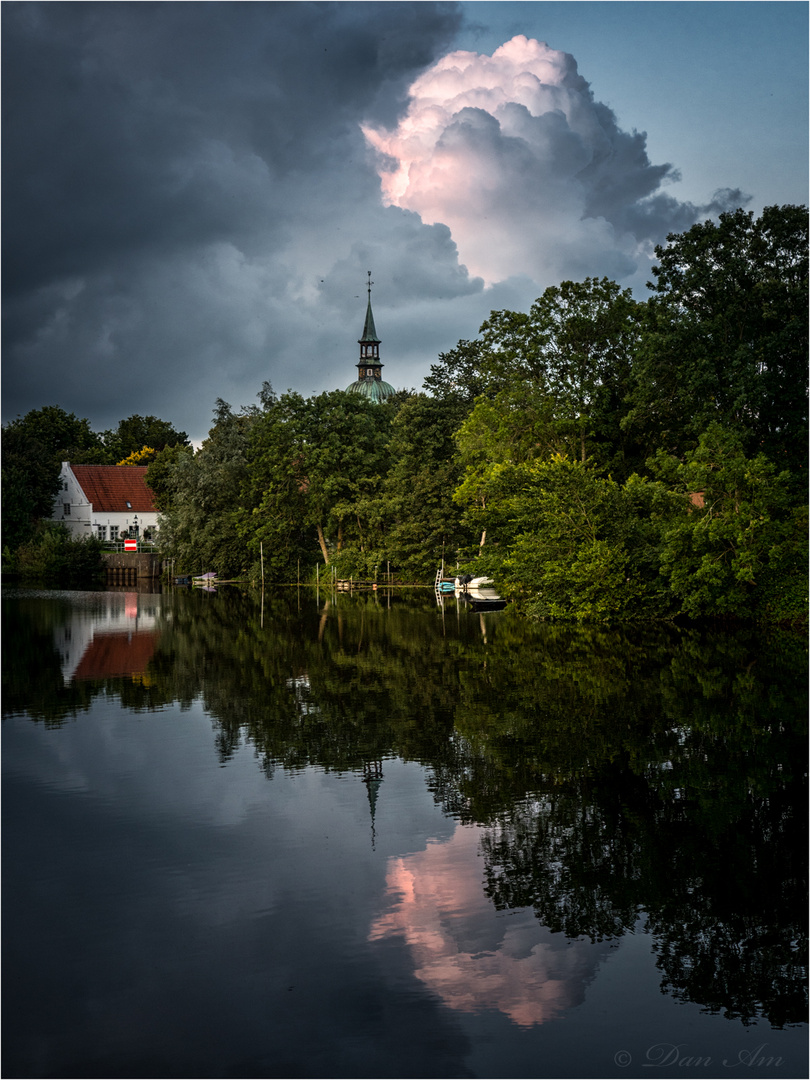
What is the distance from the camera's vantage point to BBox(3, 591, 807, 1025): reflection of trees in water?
915 centimetres

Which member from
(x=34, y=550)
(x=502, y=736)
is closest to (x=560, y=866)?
(x=502, y=736)

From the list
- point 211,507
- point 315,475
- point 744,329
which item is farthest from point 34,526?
point 744,329

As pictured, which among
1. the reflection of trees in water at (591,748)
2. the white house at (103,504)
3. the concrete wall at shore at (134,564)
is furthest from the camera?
the white house at (103,504)

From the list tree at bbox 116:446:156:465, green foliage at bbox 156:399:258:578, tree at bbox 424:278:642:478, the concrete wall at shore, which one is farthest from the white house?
tree at bbox 424:278:642:478

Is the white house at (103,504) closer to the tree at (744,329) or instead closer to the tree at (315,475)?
the tree at (315,475)

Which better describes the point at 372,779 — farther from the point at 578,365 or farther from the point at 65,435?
the point at 65,435

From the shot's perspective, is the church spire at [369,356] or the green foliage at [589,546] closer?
the green foliage at [589,546]

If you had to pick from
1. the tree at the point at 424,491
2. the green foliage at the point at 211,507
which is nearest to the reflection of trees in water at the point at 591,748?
the tree at the point at 424,491

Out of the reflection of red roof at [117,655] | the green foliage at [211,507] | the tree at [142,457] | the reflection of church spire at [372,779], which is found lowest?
the reflection of church spire at [372,779]

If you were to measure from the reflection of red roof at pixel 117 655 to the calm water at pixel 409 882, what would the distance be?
4.16 meters

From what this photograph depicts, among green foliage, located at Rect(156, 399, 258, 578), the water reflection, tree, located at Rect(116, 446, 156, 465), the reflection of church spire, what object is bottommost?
the water reflection

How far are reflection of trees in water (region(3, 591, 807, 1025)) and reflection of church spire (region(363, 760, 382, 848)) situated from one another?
0.30 metres

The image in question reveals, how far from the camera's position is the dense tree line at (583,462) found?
32719mm

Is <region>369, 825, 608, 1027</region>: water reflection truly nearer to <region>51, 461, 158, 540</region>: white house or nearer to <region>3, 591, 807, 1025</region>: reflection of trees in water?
<region>3, 591, 807, 1025</region>: reflection of trees in water
